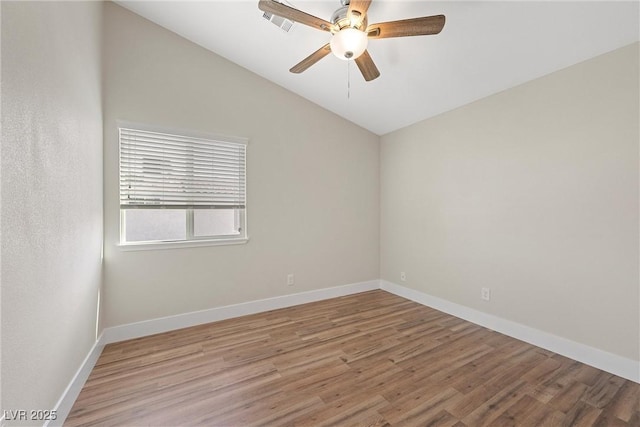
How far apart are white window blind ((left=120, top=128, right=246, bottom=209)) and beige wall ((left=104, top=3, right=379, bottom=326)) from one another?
113 millimetres

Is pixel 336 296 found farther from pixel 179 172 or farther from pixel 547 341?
pixel 179 172

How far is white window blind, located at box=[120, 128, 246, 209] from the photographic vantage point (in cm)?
258

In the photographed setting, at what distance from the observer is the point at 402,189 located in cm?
382

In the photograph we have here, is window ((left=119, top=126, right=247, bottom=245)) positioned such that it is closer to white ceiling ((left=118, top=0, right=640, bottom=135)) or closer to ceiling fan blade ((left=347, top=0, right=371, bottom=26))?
white ceiling ((left=118, top=0, right=640, bottom=135))

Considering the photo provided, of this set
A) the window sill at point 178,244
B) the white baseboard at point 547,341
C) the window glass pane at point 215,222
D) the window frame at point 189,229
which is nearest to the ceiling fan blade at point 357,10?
the window frame at point 189,229

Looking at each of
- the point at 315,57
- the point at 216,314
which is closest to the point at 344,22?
the point at 315,57

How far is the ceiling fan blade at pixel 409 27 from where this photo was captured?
1.61 metres

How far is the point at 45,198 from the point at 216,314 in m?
2.03

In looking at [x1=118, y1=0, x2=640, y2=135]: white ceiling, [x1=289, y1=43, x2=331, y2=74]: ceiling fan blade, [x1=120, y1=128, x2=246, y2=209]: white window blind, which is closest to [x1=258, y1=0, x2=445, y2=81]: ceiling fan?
[x1=289, y1=43, x2=331, y2=74]: ceiling fan blade

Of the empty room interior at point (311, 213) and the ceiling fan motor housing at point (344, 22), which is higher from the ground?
the ceiling fan motor housing at point (344, 22)

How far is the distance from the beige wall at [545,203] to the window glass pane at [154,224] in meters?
3.00

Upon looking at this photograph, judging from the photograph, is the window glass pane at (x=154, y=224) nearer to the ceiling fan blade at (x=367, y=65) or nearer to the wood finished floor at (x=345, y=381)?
the wood finished floor at (x=345, y=381)

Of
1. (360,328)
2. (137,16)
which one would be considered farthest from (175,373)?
(137,16)

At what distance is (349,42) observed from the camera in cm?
175
